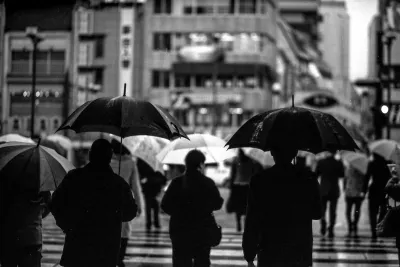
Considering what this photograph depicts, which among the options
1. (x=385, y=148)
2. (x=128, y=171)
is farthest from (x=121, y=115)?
(x=385, y=148)

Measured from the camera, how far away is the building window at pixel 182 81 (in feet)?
208

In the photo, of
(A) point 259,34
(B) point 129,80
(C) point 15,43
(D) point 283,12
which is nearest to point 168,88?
(B) point 129,80

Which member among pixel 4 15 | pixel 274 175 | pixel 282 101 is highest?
pixel 4 15

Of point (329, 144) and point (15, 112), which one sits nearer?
point (329, 144)

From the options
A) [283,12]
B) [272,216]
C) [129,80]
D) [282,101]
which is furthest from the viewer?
[283,12]

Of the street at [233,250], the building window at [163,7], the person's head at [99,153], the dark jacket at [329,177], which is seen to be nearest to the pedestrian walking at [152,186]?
the street at [233,250]

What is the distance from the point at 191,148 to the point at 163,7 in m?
55.8

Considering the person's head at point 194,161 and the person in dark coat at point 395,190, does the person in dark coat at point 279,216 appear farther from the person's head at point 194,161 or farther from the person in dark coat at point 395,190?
the person in dark coat at point 395,190

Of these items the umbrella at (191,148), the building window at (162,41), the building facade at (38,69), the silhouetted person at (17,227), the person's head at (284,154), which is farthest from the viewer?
the building window at (162,41)

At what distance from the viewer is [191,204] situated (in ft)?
25.6

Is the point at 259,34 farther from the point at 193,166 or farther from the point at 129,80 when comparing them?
the point at 193,166

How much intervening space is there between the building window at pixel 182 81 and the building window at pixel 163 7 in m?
6.32

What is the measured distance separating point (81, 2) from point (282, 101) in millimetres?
23662

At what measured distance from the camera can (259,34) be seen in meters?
63.4
